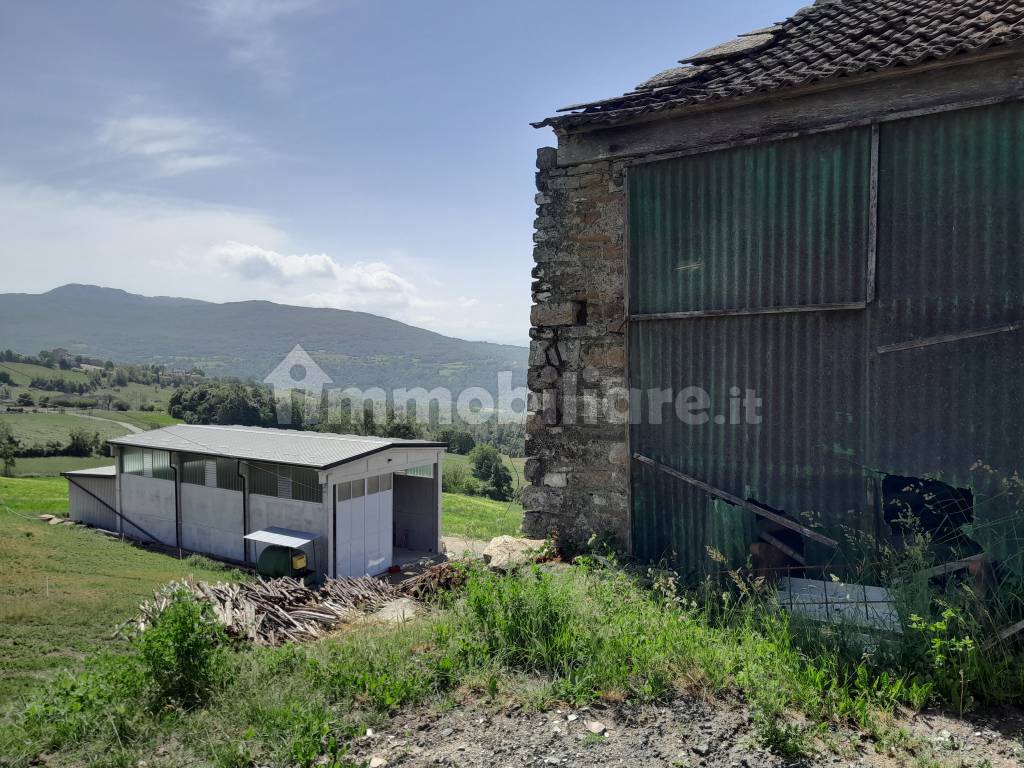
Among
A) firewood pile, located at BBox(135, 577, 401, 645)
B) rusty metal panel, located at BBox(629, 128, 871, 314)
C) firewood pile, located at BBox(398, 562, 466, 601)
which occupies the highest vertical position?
rusty metal panel, located at BBox(629, 128, 871, 314)

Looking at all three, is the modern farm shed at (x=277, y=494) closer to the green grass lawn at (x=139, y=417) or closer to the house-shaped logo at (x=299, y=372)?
the green grass lawn at (x=139, y=417)

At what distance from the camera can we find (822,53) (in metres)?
5.94

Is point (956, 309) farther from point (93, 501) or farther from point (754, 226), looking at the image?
point (93, 501)

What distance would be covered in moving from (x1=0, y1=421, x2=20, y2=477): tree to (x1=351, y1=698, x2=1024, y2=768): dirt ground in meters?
42.4

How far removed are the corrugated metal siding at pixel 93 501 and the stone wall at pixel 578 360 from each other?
65.7ft

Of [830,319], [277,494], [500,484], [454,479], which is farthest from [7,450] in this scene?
[830,319]

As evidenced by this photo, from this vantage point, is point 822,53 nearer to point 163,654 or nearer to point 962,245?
point 962,245

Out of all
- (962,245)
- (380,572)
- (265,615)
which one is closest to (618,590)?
(962,245)

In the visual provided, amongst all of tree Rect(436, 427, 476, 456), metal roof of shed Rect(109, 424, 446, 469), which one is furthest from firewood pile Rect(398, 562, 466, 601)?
tree Rect(436, 427, 476, 456)

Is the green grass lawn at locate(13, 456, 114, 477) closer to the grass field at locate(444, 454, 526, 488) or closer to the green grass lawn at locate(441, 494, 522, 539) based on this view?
the grass field at locate(444, 454, 526, 488)

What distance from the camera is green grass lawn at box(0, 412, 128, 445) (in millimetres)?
45219

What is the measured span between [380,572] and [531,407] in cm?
1177

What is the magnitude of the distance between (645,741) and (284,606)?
640cm

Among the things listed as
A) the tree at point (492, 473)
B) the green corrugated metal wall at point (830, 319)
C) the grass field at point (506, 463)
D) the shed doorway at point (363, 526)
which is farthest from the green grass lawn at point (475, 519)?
the green corrugated metal wall at point (830, 319)
